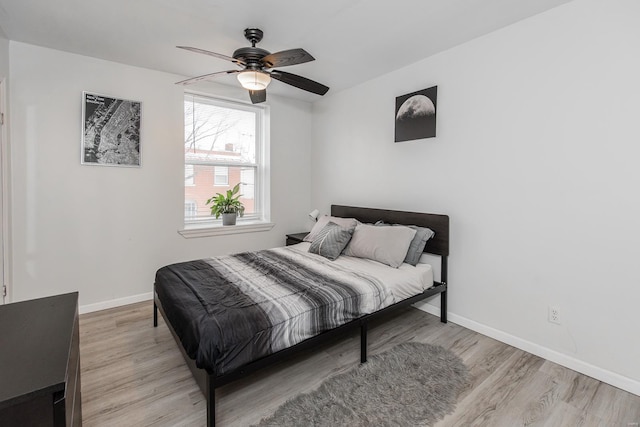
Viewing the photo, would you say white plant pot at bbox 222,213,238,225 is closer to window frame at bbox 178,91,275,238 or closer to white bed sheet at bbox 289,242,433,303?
window frame at bbox 178,91,275,238

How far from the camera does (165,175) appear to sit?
346 centimetres

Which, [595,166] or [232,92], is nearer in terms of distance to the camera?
[595,166]

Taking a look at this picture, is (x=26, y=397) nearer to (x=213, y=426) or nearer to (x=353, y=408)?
(x=213, y=426)

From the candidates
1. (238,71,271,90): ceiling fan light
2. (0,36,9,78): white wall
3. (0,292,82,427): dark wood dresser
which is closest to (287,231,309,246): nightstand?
(238,71,271,90): ceiling fan light

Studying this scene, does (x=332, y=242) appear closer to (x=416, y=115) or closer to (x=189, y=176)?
(x=416, y=115)

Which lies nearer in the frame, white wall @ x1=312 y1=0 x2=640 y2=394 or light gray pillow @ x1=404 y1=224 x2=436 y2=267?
white wall @ x1=312 y1=0 x2=640 y2=394

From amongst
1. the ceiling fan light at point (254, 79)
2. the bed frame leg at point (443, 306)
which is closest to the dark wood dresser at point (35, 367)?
the ceiling fan light at point (254, 79)

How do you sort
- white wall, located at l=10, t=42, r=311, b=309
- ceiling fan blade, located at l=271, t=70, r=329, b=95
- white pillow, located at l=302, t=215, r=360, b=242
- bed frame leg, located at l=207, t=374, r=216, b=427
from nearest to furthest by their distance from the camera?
bed frame leg, located at l=207, t=374, r=216, b=427
ceiling fan blade, located at l=271, t=70, r=329, b=95
white wall, located at l=10, t=42, r=311, b=309
white pillow, located at l=302, t=215, r=360, b=242

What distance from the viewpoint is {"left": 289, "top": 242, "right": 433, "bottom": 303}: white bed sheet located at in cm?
248

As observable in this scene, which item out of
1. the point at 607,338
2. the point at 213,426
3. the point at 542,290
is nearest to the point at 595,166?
the point at 542,290

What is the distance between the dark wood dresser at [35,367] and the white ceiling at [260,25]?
81.4 inches

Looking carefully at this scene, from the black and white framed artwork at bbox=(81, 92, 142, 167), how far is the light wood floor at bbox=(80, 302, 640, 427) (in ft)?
5.42

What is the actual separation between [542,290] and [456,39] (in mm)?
2154

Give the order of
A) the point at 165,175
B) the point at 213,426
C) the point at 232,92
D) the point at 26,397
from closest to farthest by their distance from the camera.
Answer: the point at 26,397
the point at 213,426
the point at 165,175
the point at 232,92
